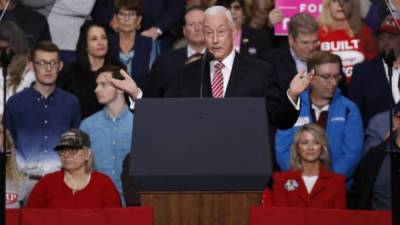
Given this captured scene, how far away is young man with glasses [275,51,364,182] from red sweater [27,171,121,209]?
161 centimetres

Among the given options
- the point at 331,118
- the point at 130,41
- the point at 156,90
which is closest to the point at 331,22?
the point at 331,118

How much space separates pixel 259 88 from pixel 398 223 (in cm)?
132

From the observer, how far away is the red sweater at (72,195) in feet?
27.8

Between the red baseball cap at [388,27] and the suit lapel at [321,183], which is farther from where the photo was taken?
the red baseball cap at [388,27]

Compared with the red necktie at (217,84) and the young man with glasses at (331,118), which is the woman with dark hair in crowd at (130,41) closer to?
the young man with glasses at (331,118)

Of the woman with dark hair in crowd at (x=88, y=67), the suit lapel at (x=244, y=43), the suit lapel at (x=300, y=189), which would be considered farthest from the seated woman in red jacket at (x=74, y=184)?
the suit lapel at (x=244, y=43)

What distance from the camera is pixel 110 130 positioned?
9.49 m

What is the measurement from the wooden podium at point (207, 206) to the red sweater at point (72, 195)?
8.30 ft

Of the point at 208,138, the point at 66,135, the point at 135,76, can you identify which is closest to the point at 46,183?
the point at 66,135

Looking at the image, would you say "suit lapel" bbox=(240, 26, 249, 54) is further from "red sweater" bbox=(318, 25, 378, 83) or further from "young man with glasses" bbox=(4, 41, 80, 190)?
"young man with glasses" bbox=(4, 41, 80, 190)

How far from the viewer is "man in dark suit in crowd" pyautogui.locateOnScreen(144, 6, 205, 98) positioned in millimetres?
10039

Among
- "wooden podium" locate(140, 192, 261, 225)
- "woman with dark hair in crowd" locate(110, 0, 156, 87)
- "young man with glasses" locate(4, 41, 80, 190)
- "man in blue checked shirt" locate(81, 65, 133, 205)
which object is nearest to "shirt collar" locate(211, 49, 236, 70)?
"wooden podium" locate(140, 192, 261, 225)

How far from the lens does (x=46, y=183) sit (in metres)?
8.63

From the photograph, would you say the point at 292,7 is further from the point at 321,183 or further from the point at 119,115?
the point at 321,183
